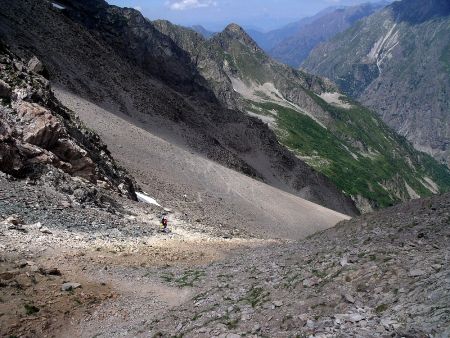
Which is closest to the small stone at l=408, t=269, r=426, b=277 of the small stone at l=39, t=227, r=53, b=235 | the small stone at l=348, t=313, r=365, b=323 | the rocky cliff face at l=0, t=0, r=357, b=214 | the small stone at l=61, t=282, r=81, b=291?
the small stone at l=348, t=313, r=365, b=323

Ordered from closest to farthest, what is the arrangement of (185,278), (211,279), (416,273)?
(416,273) → (211,279) → (185,278)

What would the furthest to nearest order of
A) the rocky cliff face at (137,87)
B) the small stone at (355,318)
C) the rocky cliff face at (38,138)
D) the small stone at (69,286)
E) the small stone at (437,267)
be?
1. the rocky cliff face at (137,87)
2. the rocky cliff face at (38,138)
3. the small stone at (69,286)
4. the small stone at (437,267)
5. the small stone at (355,318)

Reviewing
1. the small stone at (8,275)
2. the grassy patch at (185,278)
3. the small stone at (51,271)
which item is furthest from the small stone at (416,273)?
the small stone at (8,275)

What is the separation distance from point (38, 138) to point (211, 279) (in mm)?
20047

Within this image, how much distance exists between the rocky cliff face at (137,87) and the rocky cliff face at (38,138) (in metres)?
22.8

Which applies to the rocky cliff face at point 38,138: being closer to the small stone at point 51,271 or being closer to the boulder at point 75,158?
the boulder at point 75,158

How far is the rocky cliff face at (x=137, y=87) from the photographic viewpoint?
7331 cm

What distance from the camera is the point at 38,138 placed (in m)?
34.5

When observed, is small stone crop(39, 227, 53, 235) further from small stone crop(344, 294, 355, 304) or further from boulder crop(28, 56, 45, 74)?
boulder crop(28, 56, 45, 74)

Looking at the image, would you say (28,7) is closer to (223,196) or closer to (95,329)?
(223,196)

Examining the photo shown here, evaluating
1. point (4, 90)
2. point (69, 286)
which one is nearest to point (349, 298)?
point (69, 286)

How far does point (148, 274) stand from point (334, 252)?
9132mm

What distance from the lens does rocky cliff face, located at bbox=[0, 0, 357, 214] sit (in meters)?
73.3

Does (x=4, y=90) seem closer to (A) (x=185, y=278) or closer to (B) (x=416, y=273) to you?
(A) (x=185, y=278)
